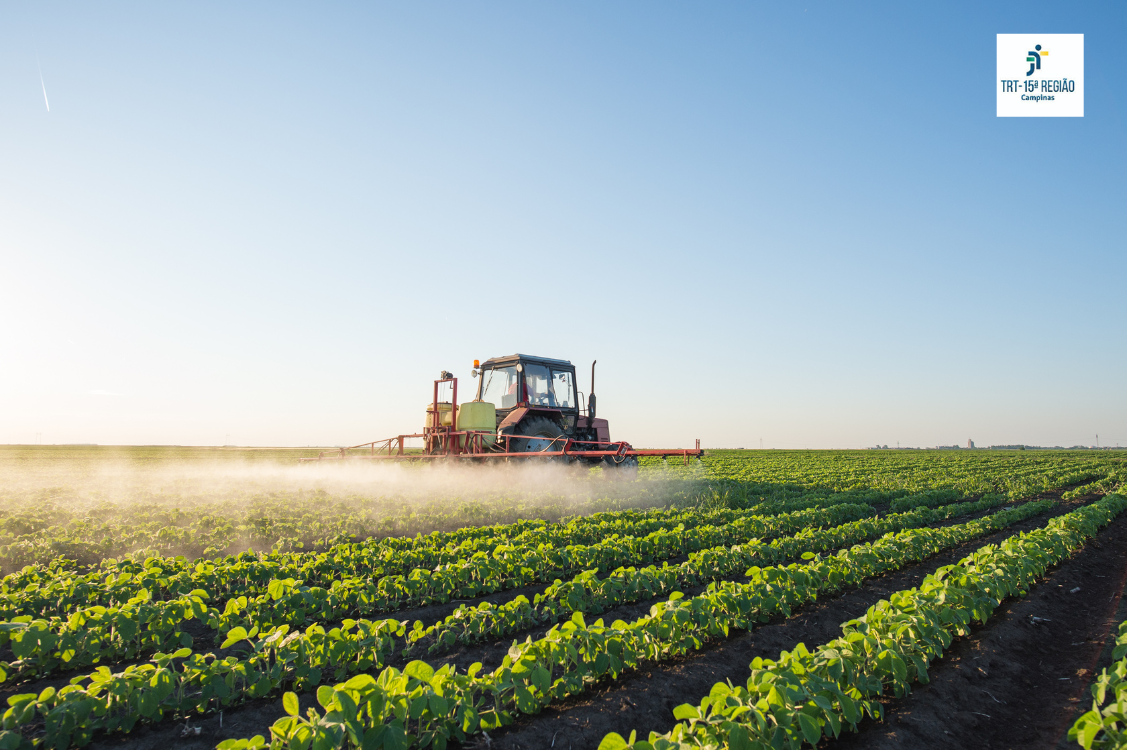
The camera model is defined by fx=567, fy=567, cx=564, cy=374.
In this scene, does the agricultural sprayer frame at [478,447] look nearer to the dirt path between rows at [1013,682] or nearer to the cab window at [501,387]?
the cab window at [501,387]

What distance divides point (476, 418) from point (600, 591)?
7.51 metres

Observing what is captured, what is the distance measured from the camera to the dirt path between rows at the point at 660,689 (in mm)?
3072

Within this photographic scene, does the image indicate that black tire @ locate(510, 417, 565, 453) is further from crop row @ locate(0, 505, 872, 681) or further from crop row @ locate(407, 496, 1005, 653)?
crop row @ locate(407, 496, 1005, 653)

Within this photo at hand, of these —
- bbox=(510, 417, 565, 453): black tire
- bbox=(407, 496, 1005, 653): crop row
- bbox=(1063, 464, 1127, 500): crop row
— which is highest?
bbox=(510, 417, 565, 453): black tire

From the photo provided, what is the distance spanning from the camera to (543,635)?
451 centimetres

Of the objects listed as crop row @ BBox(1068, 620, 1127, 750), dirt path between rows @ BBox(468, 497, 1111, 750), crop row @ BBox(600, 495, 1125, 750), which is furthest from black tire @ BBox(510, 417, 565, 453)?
crop row @ BBox(1068, 620, 1127, 750)

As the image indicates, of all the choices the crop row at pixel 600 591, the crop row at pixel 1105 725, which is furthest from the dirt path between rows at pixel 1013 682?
the crop row at pixel 600 591

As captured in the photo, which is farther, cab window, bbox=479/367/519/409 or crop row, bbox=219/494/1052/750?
cab window, bbox=479/367/519/409

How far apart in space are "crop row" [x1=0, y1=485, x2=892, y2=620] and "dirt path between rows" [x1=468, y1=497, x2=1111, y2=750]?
2570mm

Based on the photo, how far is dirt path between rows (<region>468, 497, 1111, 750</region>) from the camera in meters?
3.07

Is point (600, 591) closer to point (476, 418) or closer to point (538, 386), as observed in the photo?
point (476, 418)

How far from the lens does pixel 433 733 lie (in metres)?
2.82

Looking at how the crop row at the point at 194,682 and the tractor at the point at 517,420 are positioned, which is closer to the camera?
the crop row at the point at 194,682

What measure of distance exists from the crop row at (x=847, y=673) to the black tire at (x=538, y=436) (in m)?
7.13
